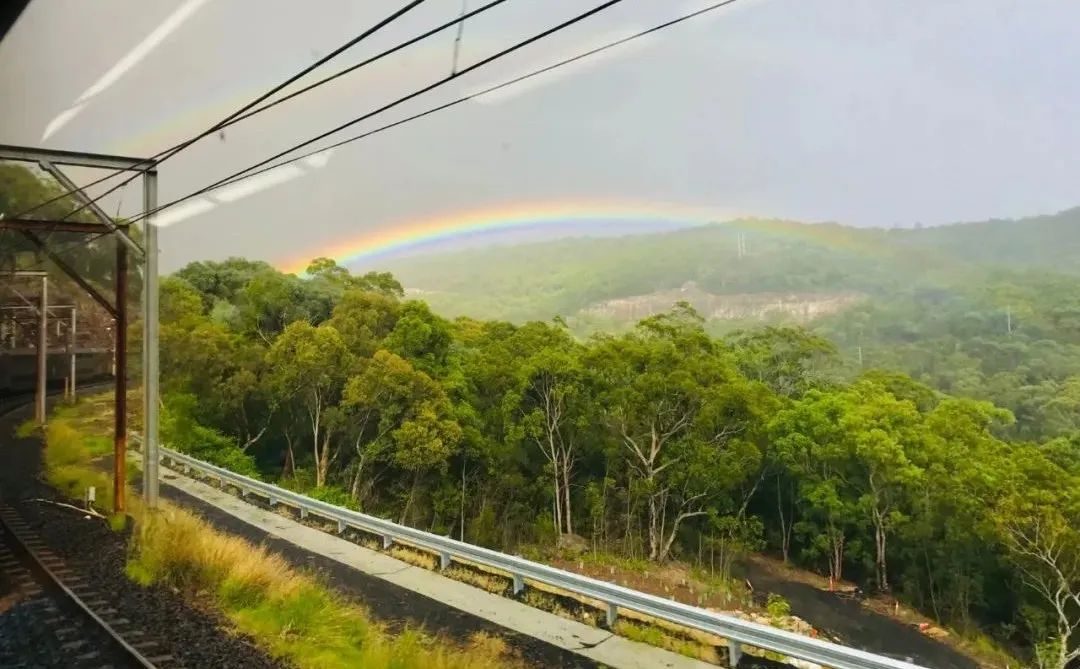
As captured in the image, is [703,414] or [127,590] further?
[703,414]

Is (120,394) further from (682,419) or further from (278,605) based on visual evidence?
(682,419)

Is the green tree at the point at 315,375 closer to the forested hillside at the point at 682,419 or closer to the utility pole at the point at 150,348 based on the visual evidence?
the forested hillside at the point at 682,419

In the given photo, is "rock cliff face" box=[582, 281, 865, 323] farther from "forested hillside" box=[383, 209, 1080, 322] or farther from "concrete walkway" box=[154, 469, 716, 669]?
"concrete walkway" box=[154, 469, 716, 669]

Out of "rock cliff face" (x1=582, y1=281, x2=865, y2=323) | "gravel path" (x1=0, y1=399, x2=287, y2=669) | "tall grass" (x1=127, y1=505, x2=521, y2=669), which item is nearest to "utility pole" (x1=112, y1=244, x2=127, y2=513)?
"gravel path" (x1=0, y1=399, x2=287, y2=669)

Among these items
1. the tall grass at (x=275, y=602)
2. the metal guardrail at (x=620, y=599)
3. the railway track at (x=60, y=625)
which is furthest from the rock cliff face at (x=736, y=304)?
the railway track at (x=60, y=625)

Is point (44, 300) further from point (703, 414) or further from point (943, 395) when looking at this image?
point (943, 395)

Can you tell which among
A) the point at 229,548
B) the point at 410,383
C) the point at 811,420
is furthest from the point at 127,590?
the point at 811,420

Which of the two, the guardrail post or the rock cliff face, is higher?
the rock cliff face
